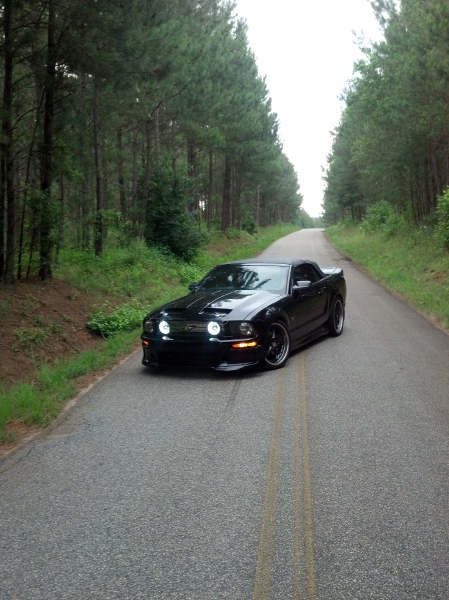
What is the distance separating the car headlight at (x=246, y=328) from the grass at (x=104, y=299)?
2.25m

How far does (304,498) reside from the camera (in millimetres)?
4418

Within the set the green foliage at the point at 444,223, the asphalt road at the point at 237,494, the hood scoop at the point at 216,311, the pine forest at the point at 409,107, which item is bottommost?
the asphalt road at the point at 237,494

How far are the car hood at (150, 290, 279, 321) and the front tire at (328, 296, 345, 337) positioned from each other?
217 cm

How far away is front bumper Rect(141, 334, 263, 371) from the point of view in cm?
804

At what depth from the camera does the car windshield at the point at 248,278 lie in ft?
31.8

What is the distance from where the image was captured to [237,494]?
14.8 feet

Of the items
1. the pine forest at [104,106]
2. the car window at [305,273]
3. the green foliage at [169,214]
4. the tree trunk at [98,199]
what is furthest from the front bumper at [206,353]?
the green foliage at [169,214]

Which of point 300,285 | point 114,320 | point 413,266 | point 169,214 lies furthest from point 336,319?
point 413,266

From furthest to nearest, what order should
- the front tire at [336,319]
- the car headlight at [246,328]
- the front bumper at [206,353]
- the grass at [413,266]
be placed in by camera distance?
the grass at [413,266], the front tire at [336,319], the car headlight at [246,328], the front bumper at [206,353]

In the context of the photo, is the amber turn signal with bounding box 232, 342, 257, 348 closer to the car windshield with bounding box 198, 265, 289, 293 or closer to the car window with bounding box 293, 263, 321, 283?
the car windshield with bounding box 198, 265, 289, 293

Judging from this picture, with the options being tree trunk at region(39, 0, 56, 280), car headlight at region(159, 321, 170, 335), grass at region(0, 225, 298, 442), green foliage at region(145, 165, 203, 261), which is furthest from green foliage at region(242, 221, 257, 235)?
car headlight at region(159, 321, 170, 335)

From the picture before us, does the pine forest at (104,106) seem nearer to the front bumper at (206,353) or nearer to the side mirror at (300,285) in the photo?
the front bumper at (206,353)

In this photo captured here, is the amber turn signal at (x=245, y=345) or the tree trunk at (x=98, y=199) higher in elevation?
the tree trunk at (x=98, y=199)

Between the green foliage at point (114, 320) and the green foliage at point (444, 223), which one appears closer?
the green foliage at point (114, 320)
